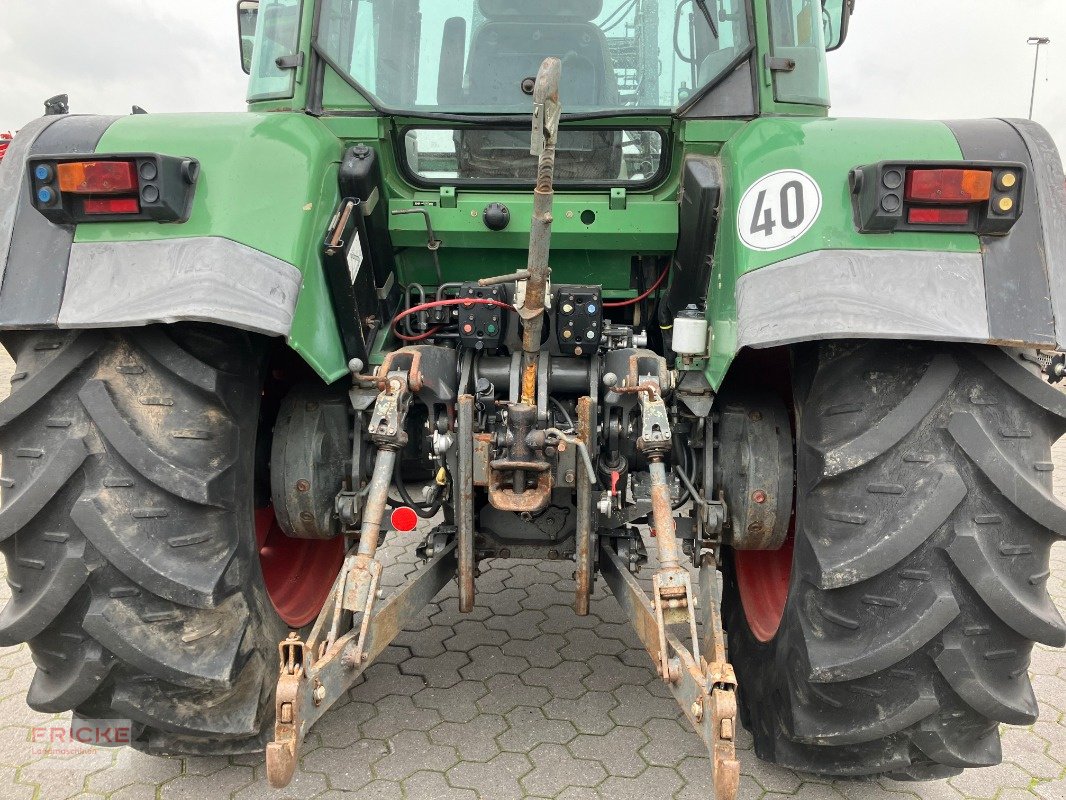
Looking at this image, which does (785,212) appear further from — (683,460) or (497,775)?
(497,775)

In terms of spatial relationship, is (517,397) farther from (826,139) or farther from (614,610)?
(614,610)

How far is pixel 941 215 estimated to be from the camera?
1.98m

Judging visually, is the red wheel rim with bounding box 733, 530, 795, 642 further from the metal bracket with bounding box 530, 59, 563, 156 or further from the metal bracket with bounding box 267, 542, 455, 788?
the metal bracket with bounding box 530, 59, 563, 156

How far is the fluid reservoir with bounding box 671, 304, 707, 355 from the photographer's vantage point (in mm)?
2396

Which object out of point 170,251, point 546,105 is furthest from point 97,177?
point 546,105

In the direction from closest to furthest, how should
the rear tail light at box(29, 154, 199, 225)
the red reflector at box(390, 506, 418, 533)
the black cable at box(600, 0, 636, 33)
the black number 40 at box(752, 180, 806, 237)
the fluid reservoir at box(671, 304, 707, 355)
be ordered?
the rear tail light at box(29, 154, 199, 225) < the black number 40 at box(752, 180, 806, 237) < the fluid reservoir at box(671, 304, 707, 355) < the red reflector at box(390, 506, 418, 533) < the black cable at box(600, 0, 636, 33)

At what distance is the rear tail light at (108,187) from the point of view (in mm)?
1998

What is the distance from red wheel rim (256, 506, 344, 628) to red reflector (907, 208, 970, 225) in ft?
6.93

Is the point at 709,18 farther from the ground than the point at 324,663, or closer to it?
farther from the ground

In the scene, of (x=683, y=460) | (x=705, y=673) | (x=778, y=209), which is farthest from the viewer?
(x=683, y=460)

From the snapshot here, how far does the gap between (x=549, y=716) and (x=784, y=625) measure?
3.33 feet

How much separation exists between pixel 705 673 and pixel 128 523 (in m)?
1.37

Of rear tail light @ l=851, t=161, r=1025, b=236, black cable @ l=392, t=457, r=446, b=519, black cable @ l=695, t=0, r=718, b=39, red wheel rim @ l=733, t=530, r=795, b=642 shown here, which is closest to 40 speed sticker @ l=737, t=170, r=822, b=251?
rear tail light @ l=851, t=161, r=1025, b=236

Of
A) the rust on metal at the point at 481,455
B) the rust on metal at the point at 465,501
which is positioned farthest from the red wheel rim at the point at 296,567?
the rust on metal at the point at 481,455
